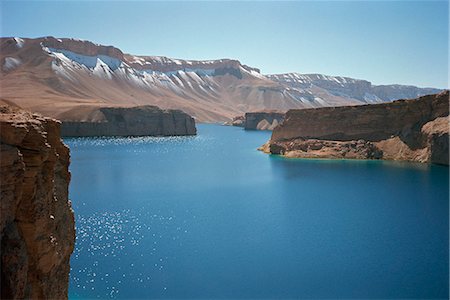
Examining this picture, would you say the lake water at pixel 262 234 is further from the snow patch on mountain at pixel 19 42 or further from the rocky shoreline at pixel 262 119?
the snow patch on mountain at pixel 19 42

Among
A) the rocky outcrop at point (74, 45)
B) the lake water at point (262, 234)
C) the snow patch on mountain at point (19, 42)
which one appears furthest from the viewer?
the rocky outcrop at point (74, 45)

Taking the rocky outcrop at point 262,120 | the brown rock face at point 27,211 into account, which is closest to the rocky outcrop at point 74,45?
the rocky outcrop at point 262,120

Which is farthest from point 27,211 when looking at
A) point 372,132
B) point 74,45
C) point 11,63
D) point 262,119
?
point 74,45

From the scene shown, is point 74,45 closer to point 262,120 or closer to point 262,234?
point 262,120

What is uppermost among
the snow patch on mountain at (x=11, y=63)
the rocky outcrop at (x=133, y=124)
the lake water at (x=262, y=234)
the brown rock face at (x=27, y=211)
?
the snow patch on mountain at (x=11, y=63)

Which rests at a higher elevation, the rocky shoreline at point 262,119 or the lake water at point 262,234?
the rocky shoreline at point 262,119

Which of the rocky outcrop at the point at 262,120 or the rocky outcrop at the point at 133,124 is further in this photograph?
the rocky outcrop at the point at 262,120

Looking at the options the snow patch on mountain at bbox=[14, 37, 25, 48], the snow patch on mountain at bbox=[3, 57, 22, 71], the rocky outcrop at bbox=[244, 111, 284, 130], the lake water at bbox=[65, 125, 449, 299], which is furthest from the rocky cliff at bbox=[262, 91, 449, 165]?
the snow patch on mountain at bbox=[14, 37, 25, 48]

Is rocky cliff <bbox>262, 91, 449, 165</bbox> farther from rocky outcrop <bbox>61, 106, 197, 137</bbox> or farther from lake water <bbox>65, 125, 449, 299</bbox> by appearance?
rocky outcrop <bbox>61, 106, 197, 137</bbox>
